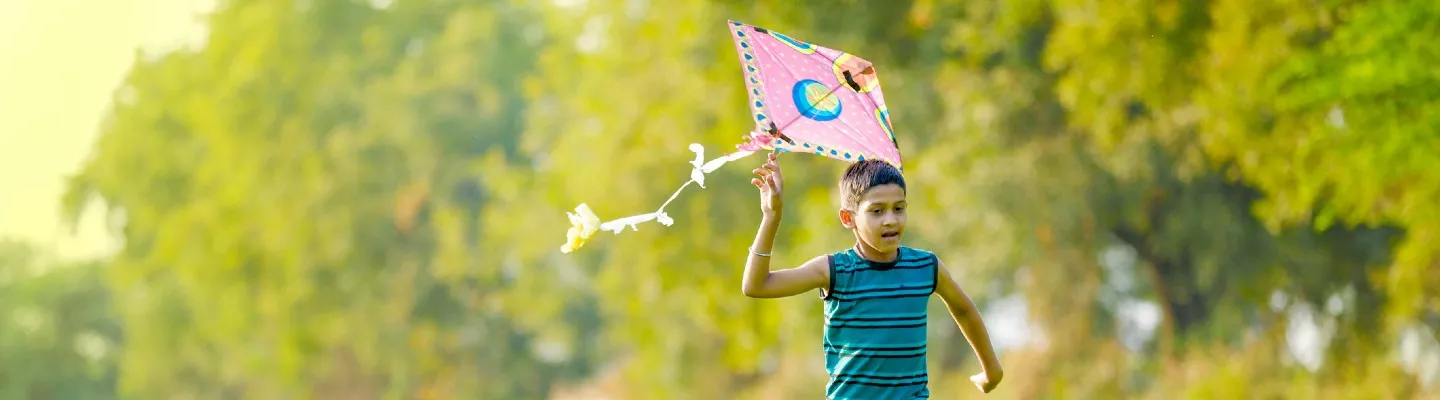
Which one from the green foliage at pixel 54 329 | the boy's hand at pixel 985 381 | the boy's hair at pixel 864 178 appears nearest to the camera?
the boy's hair at pixel 864 178

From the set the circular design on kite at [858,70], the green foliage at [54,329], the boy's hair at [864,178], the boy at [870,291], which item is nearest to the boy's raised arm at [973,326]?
the boy at [870,291]

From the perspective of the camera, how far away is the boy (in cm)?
448

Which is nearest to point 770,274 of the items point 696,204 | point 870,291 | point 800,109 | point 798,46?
point 870,291

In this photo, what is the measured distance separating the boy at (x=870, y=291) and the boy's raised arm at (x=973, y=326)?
0.53ft

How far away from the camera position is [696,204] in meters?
20.6

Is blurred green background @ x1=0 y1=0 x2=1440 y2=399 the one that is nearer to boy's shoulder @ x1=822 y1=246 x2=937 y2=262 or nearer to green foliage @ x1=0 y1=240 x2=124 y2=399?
green foliage @ x1=0 y1=240 x2=124 y2=399

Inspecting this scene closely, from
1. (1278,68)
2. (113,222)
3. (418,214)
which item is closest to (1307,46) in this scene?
(1278,68)

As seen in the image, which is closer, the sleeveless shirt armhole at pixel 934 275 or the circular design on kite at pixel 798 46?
the sleeveless shirt armhole at pixel 934 275

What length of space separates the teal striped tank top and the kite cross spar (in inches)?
12.0

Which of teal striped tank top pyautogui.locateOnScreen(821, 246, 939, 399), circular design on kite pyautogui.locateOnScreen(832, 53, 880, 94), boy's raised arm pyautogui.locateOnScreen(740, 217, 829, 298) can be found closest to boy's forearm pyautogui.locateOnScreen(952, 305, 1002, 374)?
teal striped tank top pyautogui.locateOnScreen(821, 246, 939, 399)

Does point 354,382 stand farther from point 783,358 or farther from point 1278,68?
point 1278,68

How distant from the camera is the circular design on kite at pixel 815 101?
16.0 ft

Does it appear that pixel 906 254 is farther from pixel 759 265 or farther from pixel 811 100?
pixel 811 100

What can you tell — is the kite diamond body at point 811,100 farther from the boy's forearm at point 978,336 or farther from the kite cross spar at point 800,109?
the boy's forearm at point 978,336
